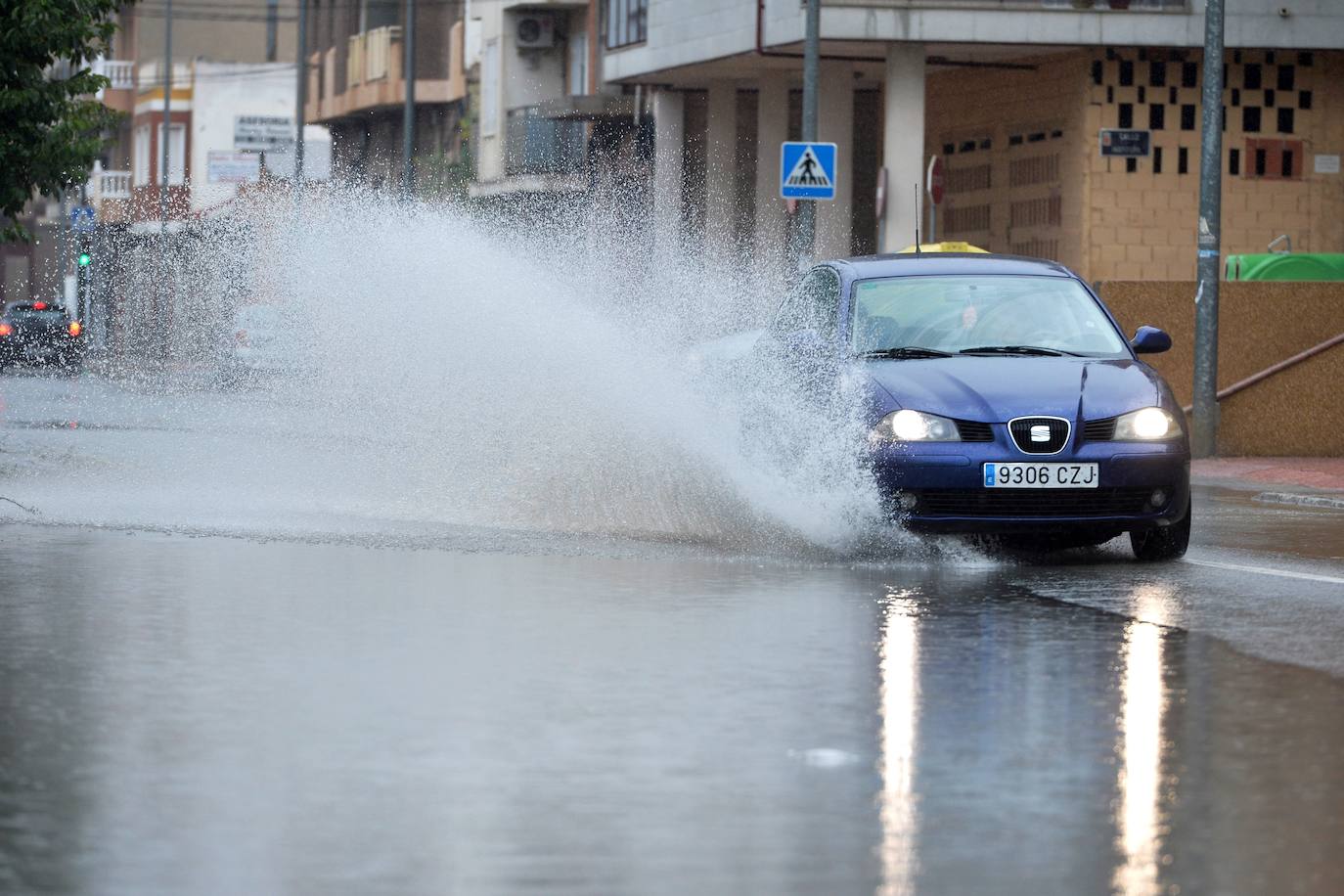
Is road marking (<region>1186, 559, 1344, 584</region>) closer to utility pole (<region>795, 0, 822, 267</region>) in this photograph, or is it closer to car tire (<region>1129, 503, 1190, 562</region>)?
car tire (<region>1129, 503, 1190, 562</region>)

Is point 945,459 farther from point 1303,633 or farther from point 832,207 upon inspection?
point 832,207

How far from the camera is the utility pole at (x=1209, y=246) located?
74.4ft

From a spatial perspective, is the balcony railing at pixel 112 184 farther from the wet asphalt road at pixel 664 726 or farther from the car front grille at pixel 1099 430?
the car front grille at pixel 1099 430

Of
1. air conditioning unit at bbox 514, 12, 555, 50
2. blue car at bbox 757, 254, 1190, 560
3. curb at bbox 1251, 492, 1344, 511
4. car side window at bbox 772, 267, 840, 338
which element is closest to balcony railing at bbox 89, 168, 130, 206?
air conditioning unit at bbox 514, 12, 555, 50

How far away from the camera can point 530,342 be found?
17328mm

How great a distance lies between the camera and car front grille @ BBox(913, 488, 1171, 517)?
41.0 feet

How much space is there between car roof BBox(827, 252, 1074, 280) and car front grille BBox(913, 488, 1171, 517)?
2.03m

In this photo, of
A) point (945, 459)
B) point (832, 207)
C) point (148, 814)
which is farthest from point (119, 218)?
point (148, 814)

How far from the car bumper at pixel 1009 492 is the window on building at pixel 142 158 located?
265 ft

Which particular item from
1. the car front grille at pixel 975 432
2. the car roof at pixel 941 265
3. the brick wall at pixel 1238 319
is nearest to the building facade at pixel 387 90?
the brick wall at pixel 1238 319

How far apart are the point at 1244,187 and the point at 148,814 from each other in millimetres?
30399

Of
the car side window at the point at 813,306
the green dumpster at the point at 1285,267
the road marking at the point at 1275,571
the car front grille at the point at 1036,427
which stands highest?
the green dumpster at the point at 1285,267

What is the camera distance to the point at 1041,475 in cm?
1249

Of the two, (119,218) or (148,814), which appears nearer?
(148,814)
